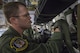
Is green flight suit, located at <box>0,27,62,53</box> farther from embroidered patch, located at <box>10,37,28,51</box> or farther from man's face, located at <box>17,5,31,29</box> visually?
man's face, located at <box>17,5,31,29</box>

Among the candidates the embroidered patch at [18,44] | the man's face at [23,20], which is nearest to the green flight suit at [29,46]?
the embroidered patch at [18,44]

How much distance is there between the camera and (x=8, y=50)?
1.16m

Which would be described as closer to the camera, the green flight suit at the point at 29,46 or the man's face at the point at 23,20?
the green flight suit at the point at 29,46

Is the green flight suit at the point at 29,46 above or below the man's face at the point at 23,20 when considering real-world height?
below

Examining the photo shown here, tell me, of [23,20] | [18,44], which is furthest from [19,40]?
[23,20]

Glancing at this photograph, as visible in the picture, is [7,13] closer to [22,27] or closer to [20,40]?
[22,27]

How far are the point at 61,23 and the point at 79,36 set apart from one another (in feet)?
0.53

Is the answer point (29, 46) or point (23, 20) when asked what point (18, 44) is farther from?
point (23, 20)

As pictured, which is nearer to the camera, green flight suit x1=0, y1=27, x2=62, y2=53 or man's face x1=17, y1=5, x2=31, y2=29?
green flight suit x1=0, y1=27, x2=62, y2=53

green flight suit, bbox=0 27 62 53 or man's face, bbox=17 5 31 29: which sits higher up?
man's face, bbox=17 5 31 29

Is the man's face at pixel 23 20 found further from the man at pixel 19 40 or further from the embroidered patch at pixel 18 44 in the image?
the embroidered patch at pixel 18 44

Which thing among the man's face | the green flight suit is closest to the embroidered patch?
the green flight suit

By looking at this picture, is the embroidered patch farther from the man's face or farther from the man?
the man's face

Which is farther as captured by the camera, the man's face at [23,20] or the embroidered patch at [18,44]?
the man's face at [23,20]
